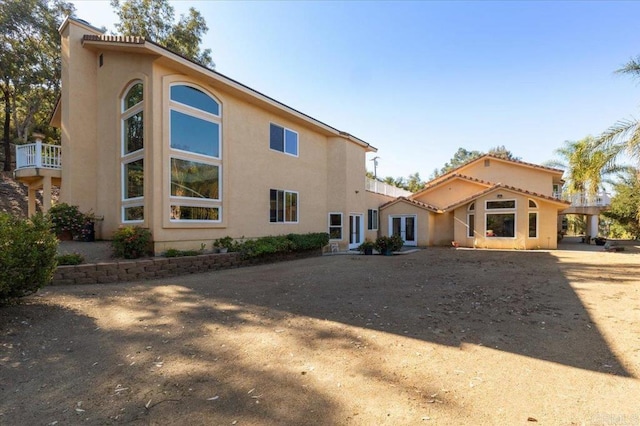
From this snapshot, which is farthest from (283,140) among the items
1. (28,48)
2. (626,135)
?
(28,48)

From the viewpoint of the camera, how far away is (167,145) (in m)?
10.1

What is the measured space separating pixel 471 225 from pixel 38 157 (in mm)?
23414

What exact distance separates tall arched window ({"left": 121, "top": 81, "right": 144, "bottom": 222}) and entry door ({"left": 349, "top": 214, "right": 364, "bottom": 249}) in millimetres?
11321

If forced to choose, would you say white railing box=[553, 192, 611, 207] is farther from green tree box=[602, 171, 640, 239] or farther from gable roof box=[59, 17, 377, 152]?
gable roof box=[59, 17, 377, 152]

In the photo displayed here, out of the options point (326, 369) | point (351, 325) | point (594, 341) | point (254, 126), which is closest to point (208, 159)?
point (254, 126)

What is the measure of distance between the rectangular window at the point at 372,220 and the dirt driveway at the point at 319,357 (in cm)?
1380

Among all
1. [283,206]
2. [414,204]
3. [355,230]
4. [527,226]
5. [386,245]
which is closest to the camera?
[283,206]

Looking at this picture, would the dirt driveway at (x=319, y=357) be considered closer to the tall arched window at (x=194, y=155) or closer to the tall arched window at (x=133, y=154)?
the tall arched window at (x=133, y=154)

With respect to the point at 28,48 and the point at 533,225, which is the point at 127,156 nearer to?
the point at 28,48

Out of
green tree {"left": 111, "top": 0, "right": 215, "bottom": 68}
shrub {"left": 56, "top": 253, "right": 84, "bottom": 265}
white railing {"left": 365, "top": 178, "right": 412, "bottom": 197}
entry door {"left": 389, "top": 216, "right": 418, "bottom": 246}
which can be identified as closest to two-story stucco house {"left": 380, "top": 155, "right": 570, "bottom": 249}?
entry door {"left": 389, "top": 216, "right": 418, "bottom": 246}

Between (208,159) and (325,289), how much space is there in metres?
7.07

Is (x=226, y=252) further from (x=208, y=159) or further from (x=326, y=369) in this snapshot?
(x=326, y=369)

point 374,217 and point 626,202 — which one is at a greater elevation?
point 626,202

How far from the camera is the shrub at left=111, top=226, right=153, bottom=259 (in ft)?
29.4
